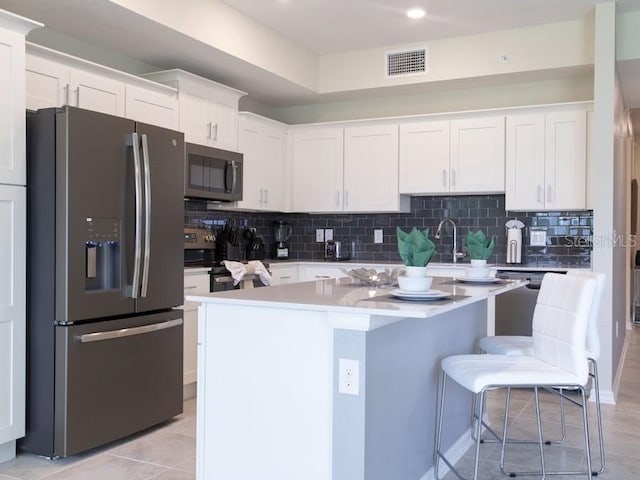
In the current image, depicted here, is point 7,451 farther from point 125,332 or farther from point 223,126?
point 223,126

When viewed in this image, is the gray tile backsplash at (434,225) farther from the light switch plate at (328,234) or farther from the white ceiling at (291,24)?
the white ceiling at (291,24)

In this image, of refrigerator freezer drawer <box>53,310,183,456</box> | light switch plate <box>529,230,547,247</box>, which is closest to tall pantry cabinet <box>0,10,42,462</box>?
refrigerator freezer drawer <box>53,310,183,456</box>

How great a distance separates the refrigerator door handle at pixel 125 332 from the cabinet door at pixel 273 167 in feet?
7.11

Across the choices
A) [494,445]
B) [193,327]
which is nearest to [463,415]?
[494,445]

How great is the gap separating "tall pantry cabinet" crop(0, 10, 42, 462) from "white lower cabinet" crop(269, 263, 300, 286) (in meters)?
2.41

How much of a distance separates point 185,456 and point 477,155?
3.42 m

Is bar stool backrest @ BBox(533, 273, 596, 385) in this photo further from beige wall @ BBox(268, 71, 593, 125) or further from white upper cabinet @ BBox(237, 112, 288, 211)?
white upper cabinet @ BBox(237, 112, 288, 211)

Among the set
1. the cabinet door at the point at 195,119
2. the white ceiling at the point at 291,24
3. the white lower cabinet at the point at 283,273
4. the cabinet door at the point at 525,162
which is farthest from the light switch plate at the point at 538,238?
the cabinet door at the point at 195,119

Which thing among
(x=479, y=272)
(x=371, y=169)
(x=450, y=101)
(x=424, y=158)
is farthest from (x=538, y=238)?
(x=479, y=272)

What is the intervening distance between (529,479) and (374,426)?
115cm

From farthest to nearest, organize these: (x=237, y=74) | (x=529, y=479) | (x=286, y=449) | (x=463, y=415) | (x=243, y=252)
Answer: (x=243, y=252)
(x=237, y=74)
(x=463, y=415)
(x=529, y=479)
(x=286, y=449)

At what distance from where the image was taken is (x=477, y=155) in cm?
526

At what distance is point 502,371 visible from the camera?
7.94ft

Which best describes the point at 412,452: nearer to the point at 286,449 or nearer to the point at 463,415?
the point at 286,449
